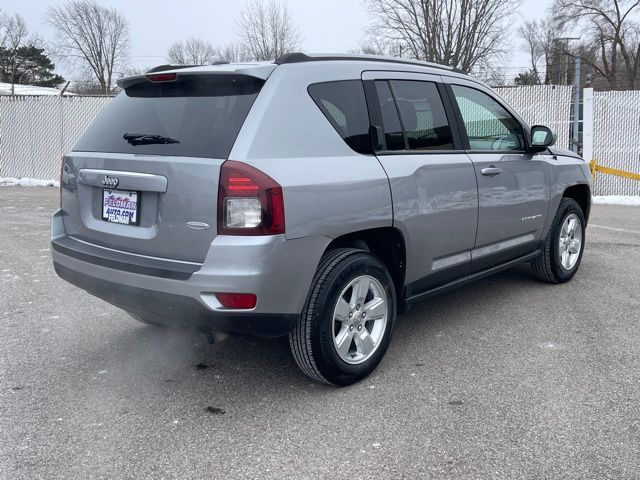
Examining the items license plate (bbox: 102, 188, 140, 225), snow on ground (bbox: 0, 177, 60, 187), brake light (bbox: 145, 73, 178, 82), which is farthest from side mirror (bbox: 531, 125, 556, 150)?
snow on ground (bbox: 0, 177, 60, 187)

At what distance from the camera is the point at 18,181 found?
48.1ft

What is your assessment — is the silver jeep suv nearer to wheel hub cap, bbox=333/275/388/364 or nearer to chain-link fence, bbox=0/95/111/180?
wheel hub cap, bbox=333/275/388/364

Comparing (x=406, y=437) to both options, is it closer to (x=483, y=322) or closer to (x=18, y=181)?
(x=483, y=322)

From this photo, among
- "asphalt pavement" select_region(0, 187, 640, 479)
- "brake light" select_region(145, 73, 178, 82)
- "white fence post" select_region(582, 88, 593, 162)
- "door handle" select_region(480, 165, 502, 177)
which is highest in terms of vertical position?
"white fence post" select_region(582, 88, 593, 162)

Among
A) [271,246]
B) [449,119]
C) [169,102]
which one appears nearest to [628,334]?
[449,119]

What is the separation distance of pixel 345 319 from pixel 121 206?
132cm

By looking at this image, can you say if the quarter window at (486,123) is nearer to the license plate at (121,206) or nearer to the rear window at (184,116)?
the rear window at (184,116)

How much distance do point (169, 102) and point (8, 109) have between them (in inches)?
539

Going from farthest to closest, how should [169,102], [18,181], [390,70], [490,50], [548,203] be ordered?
[490,50]
[18,181]
[548,203]
[390,70]
[169,102]

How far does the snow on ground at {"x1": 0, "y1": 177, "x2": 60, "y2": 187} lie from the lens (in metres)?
14.4

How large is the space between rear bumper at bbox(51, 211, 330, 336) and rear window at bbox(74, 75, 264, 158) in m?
0.49

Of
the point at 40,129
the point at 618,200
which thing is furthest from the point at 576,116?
the point at 40,129

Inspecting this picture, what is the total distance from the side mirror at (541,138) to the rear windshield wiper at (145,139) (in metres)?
2.90

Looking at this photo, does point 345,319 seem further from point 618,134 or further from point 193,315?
point 618,134
